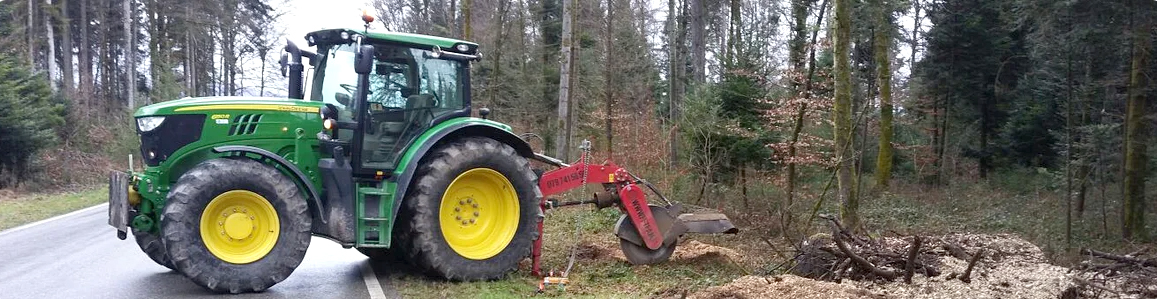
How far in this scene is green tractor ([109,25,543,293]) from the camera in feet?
25.4

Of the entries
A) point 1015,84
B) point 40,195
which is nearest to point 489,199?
point 40,195

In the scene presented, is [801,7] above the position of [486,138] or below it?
above

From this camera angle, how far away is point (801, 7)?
22.1 m

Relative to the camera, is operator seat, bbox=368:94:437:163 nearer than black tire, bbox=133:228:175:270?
No

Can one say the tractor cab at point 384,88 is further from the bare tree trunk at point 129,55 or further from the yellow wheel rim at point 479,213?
the bare tree trunk at point 129,55

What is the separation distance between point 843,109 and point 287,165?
9.48 meters

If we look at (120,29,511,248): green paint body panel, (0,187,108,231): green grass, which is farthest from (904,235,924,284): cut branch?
(0,187,108,231): green grass

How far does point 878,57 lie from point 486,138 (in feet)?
52.4

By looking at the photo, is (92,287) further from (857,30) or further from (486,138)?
(857,30)

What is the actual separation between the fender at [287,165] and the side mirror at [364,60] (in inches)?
43.0

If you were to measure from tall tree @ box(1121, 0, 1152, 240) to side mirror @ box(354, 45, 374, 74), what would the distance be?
15.2 m

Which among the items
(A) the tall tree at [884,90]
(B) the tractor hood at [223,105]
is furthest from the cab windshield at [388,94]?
(A) the tall tree at [884,90]

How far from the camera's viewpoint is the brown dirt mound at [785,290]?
7173 millimetres

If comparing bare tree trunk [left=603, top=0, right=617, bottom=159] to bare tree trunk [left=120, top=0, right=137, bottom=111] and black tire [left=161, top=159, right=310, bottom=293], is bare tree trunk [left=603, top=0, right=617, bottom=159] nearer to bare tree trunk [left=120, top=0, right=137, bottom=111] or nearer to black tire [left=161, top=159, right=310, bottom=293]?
black tire [left=161, top=159, right=310, bottom=293]
